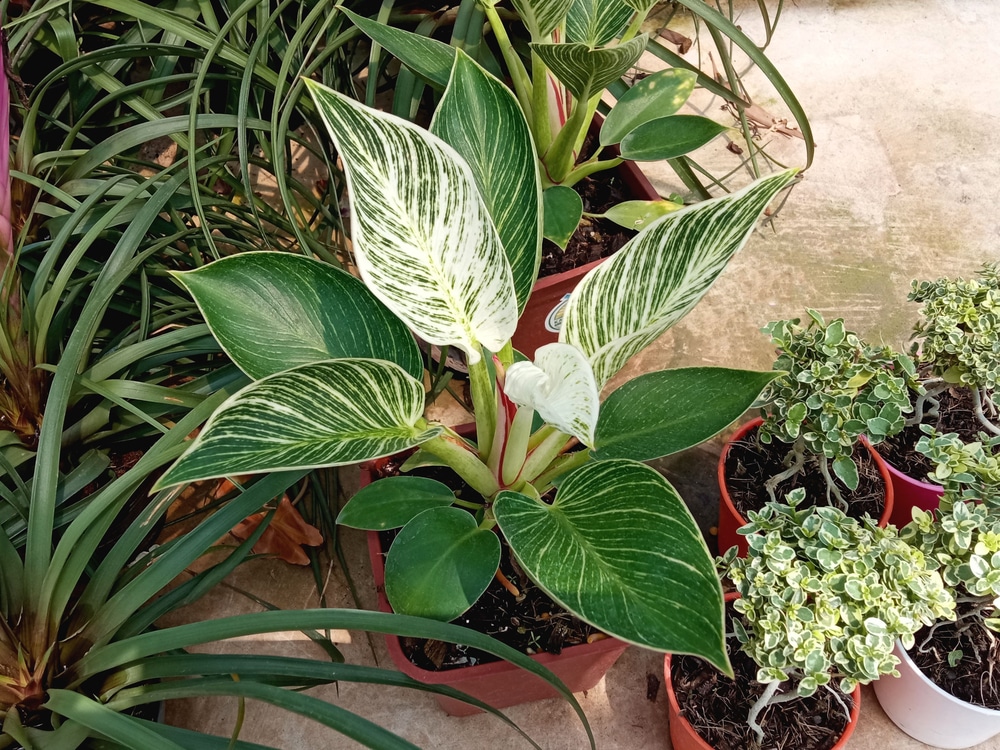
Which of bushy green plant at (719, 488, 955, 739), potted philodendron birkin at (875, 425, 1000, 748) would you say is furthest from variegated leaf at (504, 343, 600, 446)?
potted philodendron birkin at (875, 425, 1000, 748)

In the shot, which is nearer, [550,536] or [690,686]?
[550,536]

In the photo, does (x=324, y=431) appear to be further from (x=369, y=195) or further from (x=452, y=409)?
(x=452, y=409)

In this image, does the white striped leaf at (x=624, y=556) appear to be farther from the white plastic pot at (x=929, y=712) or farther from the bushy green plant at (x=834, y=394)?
the white plastic pot at (x=929, y=712)

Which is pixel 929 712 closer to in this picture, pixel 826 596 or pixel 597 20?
pixel 826 596

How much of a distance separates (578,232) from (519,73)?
24 centimetres

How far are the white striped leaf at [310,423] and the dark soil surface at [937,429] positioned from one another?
76 centimetres

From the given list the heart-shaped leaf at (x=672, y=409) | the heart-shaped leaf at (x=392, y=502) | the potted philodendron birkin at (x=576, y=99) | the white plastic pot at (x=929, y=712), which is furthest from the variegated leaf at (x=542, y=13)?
the white plastic pot at (x=929, y=712)

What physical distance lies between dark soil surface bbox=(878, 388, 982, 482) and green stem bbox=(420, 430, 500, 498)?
2.04ft

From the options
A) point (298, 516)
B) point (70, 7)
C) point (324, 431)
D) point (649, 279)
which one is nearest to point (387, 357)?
point (324, 431)

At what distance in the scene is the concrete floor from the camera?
101 cm

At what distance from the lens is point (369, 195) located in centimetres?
56

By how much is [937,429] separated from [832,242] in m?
0.51

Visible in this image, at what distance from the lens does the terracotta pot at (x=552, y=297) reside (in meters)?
1.01

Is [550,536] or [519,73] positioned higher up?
[519,73]
